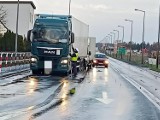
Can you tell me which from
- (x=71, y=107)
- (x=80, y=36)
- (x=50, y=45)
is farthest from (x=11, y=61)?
(x=71, y=107)

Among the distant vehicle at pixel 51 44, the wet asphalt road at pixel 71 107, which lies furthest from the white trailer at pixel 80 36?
the wet asphalt road at pixel 71 107

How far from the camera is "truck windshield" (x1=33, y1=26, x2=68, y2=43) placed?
1133 inches

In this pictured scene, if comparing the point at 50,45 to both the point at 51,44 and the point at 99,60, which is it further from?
the point at 99,60

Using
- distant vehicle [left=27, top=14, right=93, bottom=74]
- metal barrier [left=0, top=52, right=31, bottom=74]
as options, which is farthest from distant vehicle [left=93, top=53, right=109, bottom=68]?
distant vehicle [left=27, top=14, right=93, bottom=74]

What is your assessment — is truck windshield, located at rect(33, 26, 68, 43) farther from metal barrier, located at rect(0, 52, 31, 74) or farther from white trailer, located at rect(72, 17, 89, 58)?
metal barrier, located at rect(0, 52, 31, 74)

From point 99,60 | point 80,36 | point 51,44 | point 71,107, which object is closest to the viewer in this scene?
point 71,107

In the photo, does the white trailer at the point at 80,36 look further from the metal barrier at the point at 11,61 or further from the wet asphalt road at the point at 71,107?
the wet asphalt road at the point at 71,107

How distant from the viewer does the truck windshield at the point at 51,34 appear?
2878 cm

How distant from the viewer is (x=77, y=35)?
→ 35094 millimetres

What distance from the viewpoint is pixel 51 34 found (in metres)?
28.8

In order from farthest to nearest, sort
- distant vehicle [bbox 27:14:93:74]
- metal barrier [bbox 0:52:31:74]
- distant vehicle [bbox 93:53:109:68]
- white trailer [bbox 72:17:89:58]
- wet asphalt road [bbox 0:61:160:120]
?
distant vehicle [bbox 93:53:109:68], metal barrier [bbox 0:52:31:74], white trailer [bbox 72:17:89:58], distant vehicle [bbox 27:14:93:74], wet asphalt road [bbox 0:61:160:120]

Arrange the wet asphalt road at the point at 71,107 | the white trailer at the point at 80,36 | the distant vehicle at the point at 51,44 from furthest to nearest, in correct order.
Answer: the white trailer at the point at 80,36, the distant vehicle at the point at 51,44, the wet asphalt road at the point at 71,107

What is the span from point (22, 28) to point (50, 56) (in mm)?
68433

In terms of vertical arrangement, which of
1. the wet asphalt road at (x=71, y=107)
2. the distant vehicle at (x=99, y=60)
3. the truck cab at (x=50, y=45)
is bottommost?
the wet asphalt road at (x=71, y=107)
